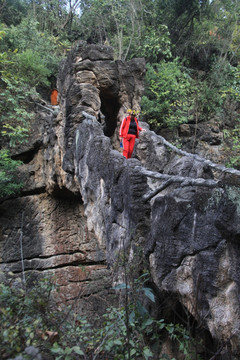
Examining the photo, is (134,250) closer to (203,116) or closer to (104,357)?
(104,357)

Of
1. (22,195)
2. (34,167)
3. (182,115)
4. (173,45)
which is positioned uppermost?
(173,45)

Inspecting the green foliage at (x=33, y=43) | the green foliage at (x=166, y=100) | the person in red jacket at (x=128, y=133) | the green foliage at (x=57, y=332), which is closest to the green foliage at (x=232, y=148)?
the green foliage at (x=166, y=100)

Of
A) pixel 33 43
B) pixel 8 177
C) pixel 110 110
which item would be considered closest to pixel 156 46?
pixel 110 110

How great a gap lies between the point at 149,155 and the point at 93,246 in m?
4.47

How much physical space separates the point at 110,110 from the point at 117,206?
19.6 ft

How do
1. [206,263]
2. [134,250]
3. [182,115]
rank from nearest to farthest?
[206,263], [134,250], [182,115]

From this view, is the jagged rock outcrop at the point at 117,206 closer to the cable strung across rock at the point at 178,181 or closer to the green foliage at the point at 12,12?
the cable strung across rock at the point at 178,181

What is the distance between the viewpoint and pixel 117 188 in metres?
5.24

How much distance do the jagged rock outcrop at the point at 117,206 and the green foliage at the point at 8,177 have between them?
459mm

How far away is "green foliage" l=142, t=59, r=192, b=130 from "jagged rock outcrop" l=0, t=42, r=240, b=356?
8.81 feet

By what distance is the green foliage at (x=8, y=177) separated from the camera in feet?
34.8

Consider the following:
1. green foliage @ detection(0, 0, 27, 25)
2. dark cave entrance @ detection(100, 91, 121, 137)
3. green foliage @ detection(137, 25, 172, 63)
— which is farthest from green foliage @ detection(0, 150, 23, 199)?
green foliage @ detection(0, 0, 27, 25)

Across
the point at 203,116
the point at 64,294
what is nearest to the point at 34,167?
the point at 64,294

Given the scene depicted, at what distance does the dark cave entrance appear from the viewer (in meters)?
10.1
